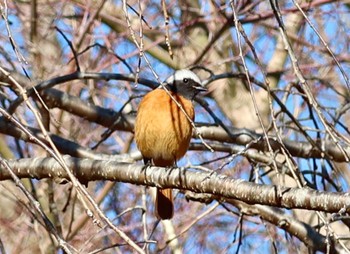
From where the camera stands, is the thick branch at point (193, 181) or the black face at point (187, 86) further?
the black face at point (187, 86)

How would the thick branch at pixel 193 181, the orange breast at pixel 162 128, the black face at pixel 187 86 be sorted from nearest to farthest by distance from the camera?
the thick branch at pixel 193 181
the orange breast at pixel 162 128
the black face at pixel 187 86

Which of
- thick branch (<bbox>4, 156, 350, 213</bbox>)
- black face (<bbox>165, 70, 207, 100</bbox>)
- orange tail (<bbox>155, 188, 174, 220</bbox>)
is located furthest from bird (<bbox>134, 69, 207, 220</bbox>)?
thick branch (<bbox>4, 156, 350, 213</bbox>)

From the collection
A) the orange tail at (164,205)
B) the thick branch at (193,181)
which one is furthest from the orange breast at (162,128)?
the thick branch at (193,181)

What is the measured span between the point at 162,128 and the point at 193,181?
4.14 feet

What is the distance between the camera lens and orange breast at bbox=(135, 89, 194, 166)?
4879mm

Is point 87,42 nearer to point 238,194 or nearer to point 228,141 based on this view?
point 228,141

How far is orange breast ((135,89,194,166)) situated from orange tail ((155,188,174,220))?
26cm

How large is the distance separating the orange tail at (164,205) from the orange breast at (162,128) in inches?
10.4

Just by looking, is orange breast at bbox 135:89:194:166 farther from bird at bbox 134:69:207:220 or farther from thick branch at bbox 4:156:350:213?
thick branch at bbox 4:156:350:213

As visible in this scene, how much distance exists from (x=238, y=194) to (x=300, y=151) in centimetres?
185

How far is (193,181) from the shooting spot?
366cm

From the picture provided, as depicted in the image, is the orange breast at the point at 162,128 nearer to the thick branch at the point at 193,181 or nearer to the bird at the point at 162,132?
the bird at the point at 162,132

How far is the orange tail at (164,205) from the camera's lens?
498 centimetres

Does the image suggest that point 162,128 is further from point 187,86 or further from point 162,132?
point 187,86
